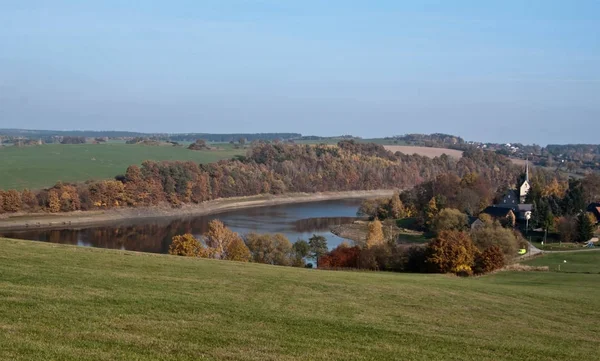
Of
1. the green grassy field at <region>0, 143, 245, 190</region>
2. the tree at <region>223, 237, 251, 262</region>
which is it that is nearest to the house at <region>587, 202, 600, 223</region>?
the tree at <region>223, 237, 251, 262</region>

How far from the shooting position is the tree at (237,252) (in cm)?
3797

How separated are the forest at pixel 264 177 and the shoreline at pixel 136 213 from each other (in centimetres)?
139

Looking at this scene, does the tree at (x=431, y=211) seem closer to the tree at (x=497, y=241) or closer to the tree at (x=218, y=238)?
the tree at (x=497, y=241)

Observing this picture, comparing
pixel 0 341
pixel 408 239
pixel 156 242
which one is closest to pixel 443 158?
pixel 408 239

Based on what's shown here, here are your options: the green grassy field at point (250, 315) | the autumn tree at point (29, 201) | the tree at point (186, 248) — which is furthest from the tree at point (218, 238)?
the autumn tree at point (29, 201)

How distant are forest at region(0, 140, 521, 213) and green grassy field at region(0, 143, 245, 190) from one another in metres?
5.58

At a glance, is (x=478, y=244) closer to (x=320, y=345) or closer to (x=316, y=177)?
(x=320, y=345)

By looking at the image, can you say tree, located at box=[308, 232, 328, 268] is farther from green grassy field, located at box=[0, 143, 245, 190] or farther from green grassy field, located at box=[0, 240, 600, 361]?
green grassy field, located at box=[0, 143, 245, 190]

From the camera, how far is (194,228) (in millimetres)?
62625

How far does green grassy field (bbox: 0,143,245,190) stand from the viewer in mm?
80500

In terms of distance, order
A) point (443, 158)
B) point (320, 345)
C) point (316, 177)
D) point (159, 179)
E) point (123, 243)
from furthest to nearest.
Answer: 1. point (443, 158)
2. point (316, 177)
3. point (159, 179)
4. point (123, 243)
5. point (320, 345)

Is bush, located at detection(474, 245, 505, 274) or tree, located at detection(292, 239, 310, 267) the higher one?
bush, located at detection(474, 245, 505, 274)

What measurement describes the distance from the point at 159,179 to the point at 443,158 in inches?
2941

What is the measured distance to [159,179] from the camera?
84188 mm
